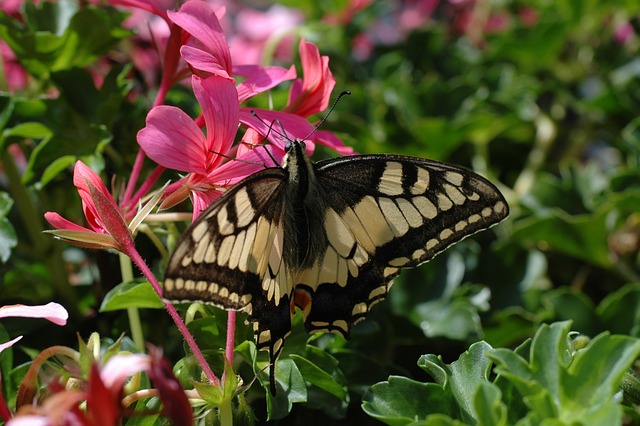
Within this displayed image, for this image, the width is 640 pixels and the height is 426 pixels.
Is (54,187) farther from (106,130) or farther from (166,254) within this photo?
(166,254)

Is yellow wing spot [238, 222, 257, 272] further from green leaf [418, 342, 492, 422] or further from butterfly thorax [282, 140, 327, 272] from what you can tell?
green leaf [418, 342, 492, 422]

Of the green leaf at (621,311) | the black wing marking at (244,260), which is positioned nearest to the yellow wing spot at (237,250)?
the black wing marking at (244,260)

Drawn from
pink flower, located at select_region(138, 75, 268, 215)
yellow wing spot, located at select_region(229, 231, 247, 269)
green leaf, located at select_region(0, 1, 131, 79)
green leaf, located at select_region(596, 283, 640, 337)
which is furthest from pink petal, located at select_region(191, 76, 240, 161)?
green leaf, located at select_region(596, 283, 640, 337)

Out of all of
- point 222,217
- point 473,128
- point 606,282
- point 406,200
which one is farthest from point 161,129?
point 606,282

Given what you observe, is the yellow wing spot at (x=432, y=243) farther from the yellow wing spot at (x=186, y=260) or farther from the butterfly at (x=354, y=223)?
the yellow wing spot at (x=186, y=260)

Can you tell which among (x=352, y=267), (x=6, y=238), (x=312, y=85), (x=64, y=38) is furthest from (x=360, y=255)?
(x=64, y=38)
